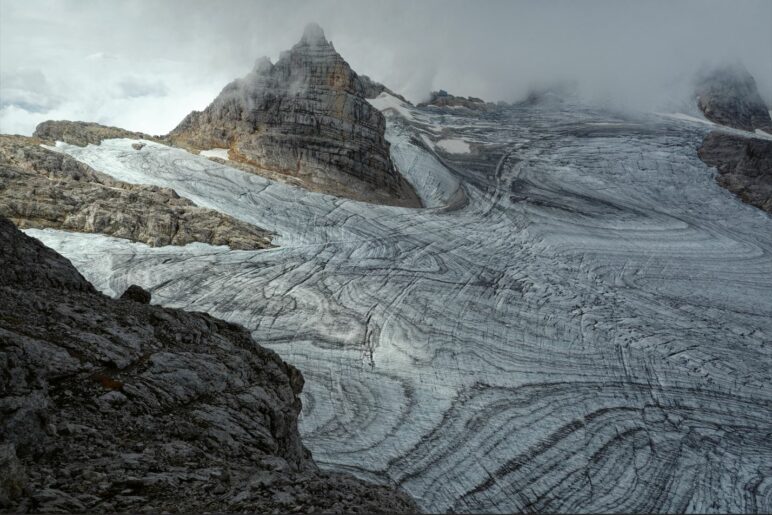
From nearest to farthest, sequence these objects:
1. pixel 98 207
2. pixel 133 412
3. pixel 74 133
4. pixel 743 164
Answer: pixel 133 412 < pixel 98 207 < pixel 74 133 < pixel 743 164

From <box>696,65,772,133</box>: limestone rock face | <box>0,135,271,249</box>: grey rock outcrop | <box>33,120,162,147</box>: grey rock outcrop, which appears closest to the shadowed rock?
<box>0,135,271,249</box>: grey rock outcrop

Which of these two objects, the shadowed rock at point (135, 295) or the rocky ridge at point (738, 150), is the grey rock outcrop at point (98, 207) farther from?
the rocky ridge at point (738, 150)

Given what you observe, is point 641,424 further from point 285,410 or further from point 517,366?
point 285,410

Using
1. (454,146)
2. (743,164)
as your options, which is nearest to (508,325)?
(743,164)

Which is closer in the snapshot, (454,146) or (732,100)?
(454,146)

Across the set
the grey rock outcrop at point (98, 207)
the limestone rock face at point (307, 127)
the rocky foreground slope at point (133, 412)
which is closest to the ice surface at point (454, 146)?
the limestone rock face at point (307, 127)

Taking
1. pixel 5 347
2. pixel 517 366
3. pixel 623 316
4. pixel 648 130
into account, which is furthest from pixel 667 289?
pixel 648 130

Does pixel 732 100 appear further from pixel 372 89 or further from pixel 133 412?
pixel 133 412
